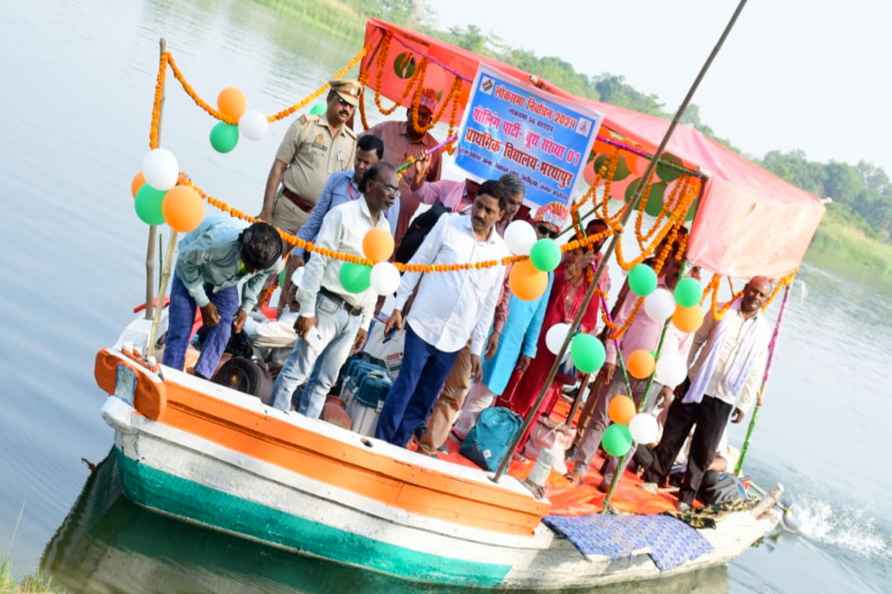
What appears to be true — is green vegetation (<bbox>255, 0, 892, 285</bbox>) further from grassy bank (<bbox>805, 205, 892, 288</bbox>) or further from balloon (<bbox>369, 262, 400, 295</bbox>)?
balloon (<bbox>369, 262, 400, 295</bbox>)

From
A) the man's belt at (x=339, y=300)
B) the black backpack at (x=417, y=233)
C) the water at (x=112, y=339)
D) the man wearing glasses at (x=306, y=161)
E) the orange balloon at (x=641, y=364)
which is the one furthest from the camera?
the black backpack at (x=417, y=233)

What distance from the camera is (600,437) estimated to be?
7.03 m

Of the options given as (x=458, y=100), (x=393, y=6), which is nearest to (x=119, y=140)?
(x=458, y=100)

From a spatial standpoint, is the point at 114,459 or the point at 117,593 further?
the point at 114,459

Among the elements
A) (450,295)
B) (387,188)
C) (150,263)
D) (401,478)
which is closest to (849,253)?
(450,295)

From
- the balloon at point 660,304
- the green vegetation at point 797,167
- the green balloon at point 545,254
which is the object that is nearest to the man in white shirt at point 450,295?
the green balloon at point 545,254

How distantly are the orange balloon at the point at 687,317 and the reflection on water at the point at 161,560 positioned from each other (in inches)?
92.8

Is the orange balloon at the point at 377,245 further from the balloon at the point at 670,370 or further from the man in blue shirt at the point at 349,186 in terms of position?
the balloon at the point at 670,370

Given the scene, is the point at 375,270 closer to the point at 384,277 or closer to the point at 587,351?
the point at 384,277

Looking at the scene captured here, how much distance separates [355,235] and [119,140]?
974 centimetres

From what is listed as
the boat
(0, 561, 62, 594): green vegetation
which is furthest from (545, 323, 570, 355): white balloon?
(0, 561, 62, 594): green vegetation

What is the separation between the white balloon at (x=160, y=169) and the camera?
15.0ft

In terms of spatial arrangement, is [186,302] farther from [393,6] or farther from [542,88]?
[393,6]

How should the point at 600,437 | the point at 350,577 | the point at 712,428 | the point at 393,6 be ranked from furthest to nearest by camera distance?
1. the point at 393,6
2. the point at 712,428
3. the point at 600,437
4. the point at 350,577
